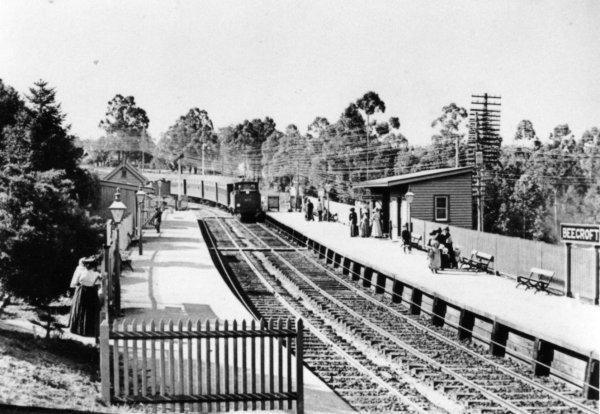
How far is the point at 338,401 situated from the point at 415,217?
67.0ft

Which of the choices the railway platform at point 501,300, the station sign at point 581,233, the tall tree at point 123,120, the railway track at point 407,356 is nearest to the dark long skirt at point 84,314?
the railway track at point 407,356

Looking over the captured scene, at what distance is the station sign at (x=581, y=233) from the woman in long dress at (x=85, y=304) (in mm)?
9771

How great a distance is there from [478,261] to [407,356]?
386 inches

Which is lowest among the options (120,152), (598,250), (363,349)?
(363,349)

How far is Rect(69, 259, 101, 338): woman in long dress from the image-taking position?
35.6ft

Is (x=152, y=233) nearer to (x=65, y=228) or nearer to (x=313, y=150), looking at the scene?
(x=65, y=228)

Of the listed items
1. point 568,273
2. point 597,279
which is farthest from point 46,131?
point 597,279

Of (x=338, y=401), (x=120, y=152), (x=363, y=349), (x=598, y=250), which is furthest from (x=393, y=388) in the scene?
(x=120, y=152)

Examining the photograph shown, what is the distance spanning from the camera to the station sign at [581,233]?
14422mm

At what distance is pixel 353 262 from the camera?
25.0 m

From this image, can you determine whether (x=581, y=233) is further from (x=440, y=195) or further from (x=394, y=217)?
(x=394, y=217)

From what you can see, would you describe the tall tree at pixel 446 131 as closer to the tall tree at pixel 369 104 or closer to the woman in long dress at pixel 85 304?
the tall tree at pixel 369 104

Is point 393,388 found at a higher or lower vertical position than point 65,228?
lower

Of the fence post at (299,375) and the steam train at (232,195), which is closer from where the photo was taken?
the fence post at (299,375)
